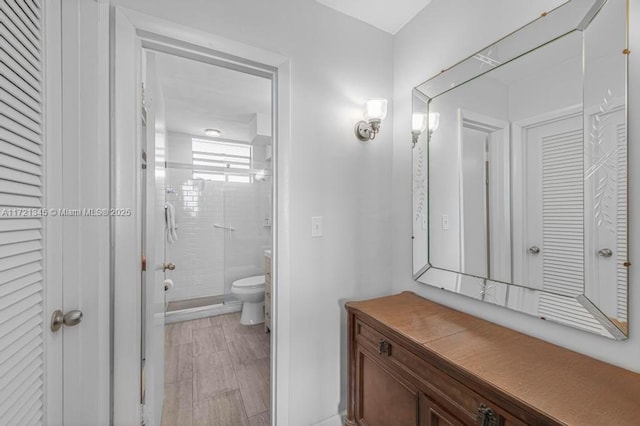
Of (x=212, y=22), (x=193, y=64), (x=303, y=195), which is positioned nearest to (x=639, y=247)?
(x=303, y=195)

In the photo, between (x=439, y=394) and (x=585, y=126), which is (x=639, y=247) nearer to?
(x=585, y=126)

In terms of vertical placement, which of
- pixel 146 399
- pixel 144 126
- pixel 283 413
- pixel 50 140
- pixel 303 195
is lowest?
pixel 283 413

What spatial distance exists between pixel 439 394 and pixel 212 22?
1.90m

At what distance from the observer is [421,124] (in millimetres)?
1604

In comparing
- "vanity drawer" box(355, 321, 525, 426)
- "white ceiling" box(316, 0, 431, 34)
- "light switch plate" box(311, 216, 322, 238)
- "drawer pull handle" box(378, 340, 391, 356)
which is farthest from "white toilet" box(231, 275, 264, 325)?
"white ceiling" box(316, 0, 431, 34)

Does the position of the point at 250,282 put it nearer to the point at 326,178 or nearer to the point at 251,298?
the point at 251,298

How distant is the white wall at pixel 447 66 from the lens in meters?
0.86

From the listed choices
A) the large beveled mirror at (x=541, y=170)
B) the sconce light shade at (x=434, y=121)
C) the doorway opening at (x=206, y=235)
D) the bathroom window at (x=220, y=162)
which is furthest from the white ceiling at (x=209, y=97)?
the large beveled mirror at (x=541, y=170)

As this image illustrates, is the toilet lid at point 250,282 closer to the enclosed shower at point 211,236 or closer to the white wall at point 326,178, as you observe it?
the enclosed shower at point 211,236

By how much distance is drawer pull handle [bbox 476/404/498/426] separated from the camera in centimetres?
81

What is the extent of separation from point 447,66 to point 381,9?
1.84 feet

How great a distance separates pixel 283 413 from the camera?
1454mm

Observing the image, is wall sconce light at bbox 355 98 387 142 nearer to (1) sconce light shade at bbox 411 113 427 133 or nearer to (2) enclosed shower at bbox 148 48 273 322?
(1) sconce light shade at bbox 411 113 427 133

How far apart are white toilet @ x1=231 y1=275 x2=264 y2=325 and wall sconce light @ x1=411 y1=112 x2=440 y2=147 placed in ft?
7.03
